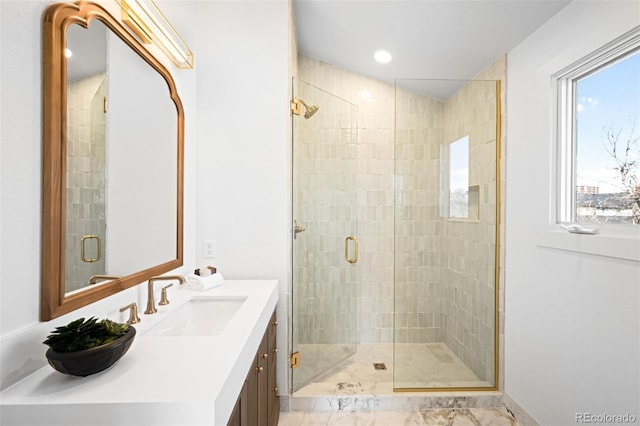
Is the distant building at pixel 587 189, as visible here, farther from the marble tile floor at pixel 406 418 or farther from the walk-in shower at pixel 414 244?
the marble tile floor at pixel 406 418

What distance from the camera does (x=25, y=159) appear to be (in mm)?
866

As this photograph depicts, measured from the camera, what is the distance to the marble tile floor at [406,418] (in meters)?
1.99

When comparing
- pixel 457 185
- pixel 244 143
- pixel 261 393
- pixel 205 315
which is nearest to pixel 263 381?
pixel 261 393

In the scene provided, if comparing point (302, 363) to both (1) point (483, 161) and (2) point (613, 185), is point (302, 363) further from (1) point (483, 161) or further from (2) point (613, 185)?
(2) point (613, 185)

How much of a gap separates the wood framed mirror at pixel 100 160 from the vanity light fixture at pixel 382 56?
1716 mm

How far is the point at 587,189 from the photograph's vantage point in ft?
5.57

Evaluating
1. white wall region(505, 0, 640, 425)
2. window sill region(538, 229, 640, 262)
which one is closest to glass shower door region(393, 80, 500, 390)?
white wall region(505, 0, 640, 425)

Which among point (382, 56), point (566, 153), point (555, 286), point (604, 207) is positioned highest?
point (382, 56)

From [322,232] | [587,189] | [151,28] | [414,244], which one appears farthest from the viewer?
[414,244]

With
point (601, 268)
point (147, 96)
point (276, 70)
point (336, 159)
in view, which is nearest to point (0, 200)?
point (147, 96)

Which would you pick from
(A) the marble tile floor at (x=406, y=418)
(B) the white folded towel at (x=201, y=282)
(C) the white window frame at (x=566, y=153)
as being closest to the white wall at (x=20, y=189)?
(B) the white folded towel at (x=201, y=282)

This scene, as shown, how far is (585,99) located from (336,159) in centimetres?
151

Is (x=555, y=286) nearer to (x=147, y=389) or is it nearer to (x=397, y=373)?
(x=397, y=373)

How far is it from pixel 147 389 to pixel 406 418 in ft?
5.99
